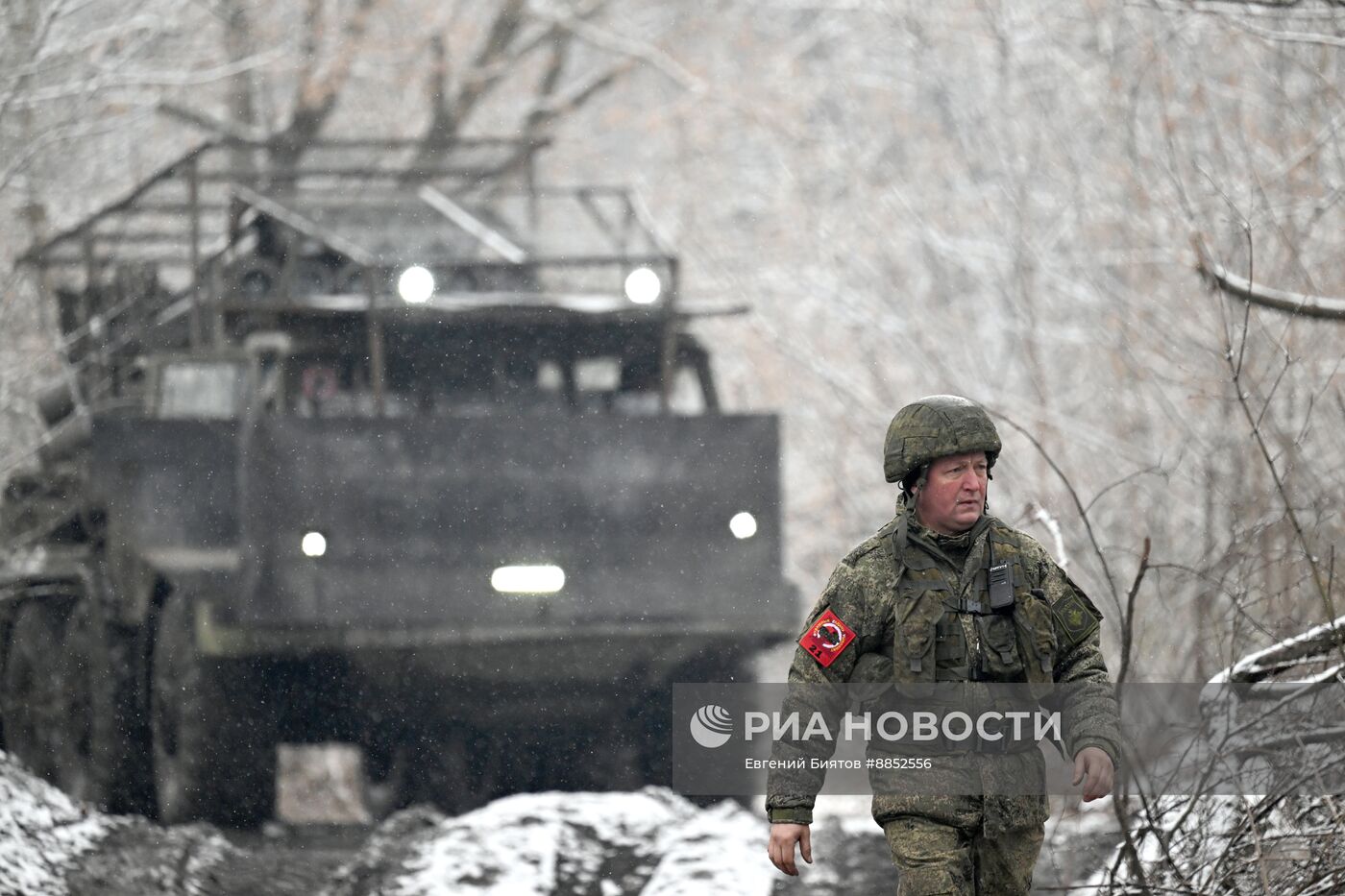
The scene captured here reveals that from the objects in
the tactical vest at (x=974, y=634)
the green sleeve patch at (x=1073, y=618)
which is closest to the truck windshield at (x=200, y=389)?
the tactical vest at (x=974, y=634)

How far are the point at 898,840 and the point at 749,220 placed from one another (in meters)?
16.0

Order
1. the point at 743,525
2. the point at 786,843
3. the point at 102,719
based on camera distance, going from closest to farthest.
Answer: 1. the point at 786,843
2. the point at 743,525
3. the point at 102,719

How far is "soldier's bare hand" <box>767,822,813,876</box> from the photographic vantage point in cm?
367

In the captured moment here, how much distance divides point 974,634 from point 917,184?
1285 cm

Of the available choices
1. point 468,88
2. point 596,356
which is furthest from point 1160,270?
point 468,88

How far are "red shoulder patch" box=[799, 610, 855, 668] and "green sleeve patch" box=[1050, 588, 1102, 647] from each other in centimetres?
44

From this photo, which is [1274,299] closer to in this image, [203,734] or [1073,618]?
[1073,618]

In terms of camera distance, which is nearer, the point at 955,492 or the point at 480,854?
the point at 955,492

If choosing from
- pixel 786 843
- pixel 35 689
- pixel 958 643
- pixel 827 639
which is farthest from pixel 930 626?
pixel 35 689

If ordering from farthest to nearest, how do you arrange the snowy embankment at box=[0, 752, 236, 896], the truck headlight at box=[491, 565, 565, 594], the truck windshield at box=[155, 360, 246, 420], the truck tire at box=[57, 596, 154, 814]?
the truck tire at box=[57, 596, 154, 814]
the truck windshield at box=[155, 360, 246, 420]
the truck headlight at box=[491, 565, 565, 594]
the snowy embankment at box=[0, 752, 236, 896]

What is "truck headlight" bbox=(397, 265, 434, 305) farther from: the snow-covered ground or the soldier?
the soldier

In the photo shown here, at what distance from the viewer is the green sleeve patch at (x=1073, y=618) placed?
12.8ft

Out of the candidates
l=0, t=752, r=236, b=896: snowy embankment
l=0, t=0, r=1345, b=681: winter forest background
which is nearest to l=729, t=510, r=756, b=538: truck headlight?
Result: l=0, t=0, r=1345, b=681: winter forest background

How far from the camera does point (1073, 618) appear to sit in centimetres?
390
